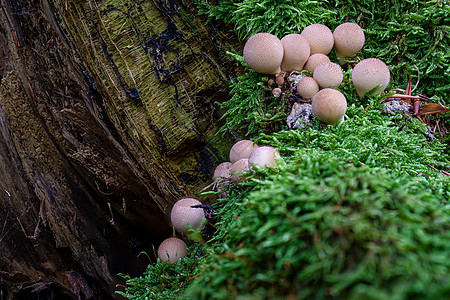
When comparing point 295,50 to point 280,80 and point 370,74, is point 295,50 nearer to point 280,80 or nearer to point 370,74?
point 280,80

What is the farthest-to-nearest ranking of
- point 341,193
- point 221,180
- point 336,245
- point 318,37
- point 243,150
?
point 318,37, point 243,150, point 221,180, point 341,193, point 336,245

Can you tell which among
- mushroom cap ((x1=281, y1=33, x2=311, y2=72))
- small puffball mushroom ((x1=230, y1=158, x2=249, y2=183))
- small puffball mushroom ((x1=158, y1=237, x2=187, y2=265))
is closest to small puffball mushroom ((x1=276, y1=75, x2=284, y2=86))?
mushroom cap ((x1=281, y1=33, x2=311, y2=72))

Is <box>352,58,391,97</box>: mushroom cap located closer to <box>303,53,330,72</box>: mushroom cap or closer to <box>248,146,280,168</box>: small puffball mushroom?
<box>303,53,330,72</box>: mushroom cap

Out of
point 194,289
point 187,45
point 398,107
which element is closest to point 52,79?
point 187,45

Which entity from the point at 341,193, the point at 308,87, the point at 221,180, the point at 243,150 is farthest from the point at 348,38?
the point at 341,193

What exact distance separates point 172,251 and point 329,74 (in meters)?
1.72

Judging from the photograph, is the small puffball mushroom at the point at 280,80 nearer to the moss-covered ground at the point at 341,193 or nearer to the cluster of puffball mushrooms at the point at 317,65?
the cluster of puffball mushrooms at the point at 317,65

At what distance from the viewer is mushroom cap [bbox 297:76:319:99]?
7.34ft

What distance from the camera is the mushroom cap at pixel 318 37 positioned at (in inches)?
93.4

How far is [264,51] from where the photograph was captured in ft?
7.16

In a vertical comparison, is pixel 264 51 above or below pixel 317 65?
above

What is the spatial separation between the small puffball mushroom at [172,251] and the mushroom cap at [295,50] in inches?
62.9

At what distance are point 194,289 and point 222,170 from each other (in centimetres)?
129

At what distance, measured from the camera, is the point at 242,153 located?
2246 mm
